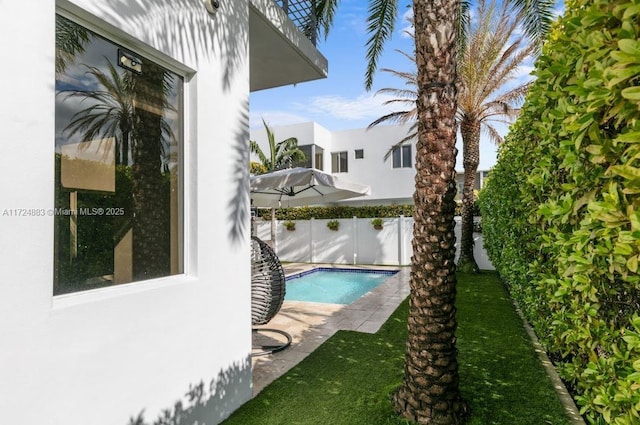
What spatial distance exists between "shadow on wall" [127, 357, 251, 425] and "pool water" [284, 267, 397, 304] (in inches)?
295

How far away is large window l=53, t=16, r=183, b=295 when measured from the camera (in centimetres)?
301

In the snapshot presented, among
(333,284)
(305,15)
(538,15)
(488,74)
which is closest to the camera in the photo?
(305,15)

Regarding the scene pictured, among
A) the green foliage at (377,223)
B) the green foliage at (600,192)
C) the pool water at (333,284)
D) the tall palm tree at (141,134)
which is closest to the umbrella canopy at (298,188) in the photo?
the pool water at (333,284)

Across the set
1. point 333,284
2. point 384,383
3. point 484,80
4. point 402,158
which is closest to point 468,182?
point 484,80

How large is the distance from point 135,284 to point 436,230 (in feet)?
10.1

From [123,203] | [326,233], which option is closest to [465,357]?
[123,203]

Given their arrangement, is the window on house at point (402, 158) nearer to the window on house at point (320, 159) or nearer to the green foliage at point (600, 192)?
the window on house at point (320, 159)

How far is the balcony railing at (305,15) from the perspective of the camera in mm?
7504

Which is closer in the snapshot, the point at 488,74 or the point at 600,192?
the point at 600,192

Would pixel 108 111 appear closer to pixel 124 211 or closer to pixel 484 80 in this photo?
pixel 124 211

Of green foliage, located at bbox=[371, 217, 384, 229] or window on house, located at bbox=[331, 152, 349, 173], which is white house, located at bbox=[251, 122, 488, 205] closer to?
window on house, located at bbox=[331, 152, 349, 173]

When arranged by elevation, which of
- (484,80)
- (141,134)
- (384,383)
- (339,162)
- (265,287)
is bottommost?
(384,383)

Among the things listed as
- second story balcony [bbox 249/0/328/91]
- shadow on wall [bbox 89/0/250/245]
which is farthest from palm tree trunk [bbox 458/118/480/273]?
shadow on wall [bbox 89/0/250/245]

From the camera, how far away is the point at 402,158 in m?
25.9
